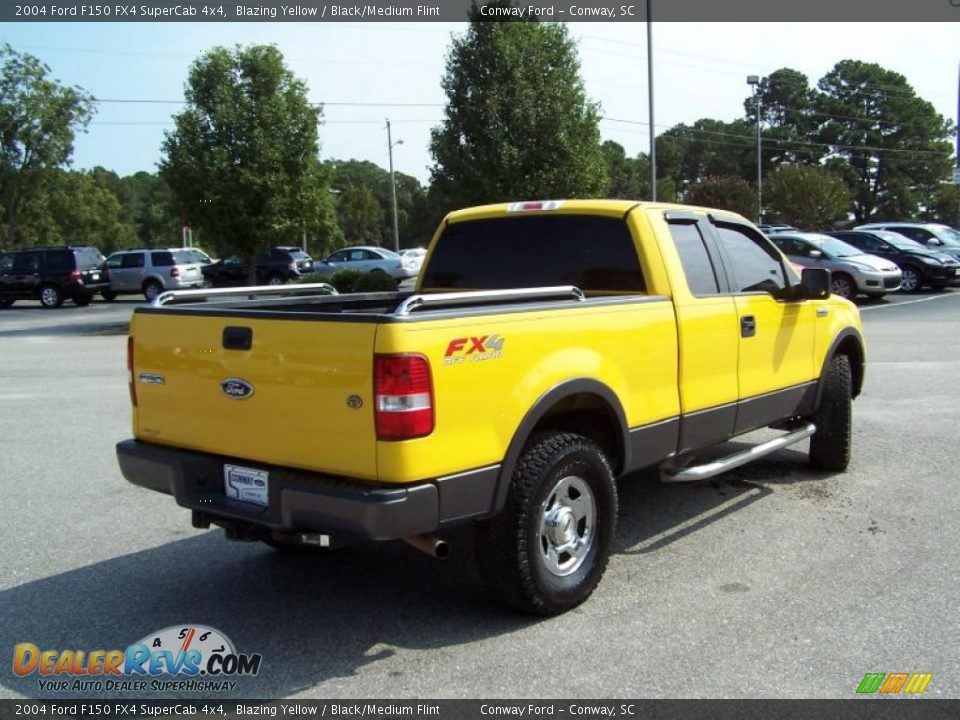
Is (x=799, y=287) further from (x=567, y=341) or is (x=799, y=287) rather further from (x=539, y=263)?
(x=567, y=341)

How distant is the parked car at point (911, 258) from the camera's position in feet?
77.2

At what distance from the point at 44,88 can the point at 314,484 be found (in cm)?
3414

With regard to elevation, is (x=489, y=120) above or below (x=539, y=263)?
above

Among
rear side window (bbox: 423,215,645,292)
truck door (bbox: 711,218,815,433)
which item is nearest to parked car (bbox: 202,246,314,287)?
rear side window (bbox: 423,215,645,292)

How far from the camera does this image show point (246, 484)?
4.04m

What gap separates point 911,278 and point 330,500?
77.1 ft

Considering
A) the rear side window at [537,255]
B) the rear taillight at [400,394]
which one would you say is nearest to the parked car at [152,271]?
the rear side window at [537,255]

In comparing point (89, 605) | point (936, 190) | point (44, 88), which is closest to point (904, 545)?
point (89, 605)

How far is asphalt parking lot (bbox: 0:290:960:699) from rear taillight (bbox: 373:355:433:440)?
1033 mm

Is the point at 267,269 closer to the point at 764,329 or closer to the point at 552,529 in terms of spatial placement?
the point at 764,329

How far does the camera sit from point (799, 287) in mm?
5980

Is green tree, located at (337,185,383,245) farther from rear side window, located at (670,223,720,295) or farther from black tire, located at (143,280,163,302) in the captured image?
rear side window, located at (670,223,720,295)

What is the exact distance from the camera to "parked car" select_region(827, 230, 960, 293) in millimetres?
23531

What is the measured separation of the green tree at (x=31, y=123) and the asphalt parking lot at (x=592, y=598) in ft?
96.6
